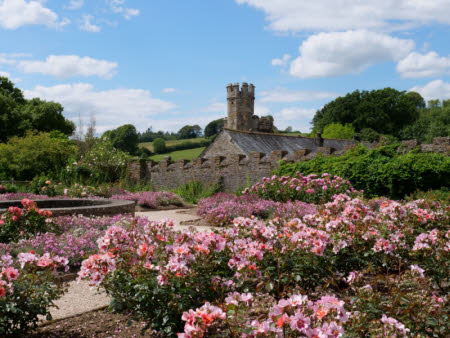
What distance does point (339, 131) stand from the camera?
41.4 metres

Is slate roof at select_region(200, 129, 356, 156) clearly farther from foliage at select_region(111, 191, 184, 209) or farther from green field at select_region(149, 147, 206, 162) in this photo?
green field at select_region(149, 147, 206, 162)

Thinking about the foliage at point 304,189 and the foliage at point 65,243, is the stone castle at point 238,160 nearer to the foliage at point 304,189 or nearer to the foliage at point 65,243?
the foliage at point 304,189

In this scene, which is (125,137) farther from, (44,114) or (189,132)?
(44,114)

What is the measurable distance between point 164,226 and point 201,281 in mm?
866

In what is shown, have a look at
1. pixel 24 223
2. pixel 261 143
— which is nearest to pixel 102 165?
pixel 261 143

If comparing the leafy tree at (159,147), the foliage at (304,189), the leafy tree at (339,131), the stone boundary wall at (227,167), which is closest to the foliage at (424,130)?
the leafy tree at (339,131)

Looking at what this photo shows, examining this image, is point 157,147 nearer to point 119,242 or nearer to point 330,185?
point 330,185

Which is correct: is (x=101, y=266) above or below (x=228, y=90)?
below

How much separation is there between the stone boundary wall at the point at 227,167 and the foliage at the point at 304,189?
2537 millimetres

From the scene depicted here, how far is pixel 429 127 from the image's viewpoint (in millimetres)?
42812

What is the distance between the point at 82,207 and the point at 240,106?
38992mm

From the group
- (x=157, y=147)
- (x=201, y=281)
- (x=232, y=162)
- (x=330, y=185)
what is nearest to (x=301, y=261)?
(x=201, y=281)

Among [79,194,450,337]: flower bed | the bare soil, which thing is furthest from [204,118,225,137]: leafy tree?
the bare soil

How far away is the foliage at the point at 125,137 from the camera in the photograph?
55.7 meters
